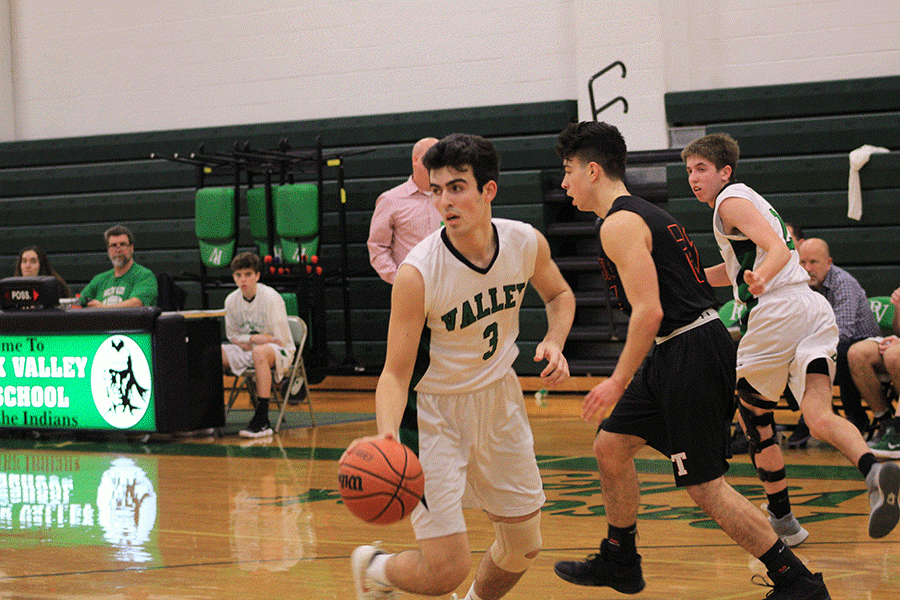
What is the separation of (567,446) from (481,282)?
13.4ft

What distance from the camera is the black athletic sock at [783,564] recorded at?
3174mm

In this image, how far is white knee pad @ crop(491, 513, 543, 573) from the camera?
2.99m

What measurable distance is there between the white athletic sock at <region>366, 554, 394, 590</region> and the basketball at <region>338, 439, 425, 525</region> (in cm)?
27

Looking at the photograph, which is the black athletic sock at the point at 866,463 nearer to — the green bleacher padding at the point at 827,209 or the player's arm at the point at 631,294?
the player's arm at the point at 631,294

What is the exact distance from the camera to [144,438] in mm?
7852

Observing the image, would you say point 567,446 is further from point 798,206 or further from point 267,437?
point 798,206

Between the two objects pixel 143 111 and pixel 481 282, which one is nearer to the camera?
pixel 481 282

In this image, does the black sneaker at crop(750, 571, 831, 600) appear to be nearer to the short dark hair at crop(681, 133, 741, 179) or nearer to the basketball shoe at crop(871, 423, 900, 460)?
the short dark hair at crop(681, 133, 741, 179)

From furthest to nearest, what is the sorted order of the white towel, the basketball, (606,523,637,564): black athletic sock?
the white towel < (606,523,637,564): black athletic sock < the basketball

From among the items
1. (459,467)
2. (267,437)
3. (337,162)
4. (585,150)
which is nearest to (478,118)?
(337,162)

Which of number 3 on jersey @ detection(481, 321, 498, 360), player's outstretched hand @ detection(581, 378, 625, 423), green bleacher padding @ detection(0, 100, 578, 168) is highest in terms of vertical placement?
green bleacher padding @ detection(0, 100, 578, 168)

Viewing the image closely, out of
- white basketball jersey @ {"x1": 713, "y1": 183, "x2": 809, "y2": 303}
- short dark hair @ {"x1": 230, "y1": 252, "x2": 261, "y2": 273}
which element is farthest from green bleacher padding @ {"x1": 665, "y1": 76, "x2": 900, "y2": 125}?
white basketball jersey @ {"x1": 713, "y1": 183, "x2": 809, "y2": 303}

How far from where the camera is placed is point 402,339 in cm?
286

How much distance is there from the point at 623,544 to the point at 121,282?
5960mm
